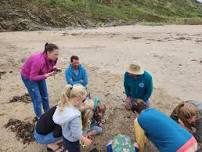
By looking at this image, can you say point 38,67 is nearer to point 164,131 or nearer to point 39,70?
point 39,70

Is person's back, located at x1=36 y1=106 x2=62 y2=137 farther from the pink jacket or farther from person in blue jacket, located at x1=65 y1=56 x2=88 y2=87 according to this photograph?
person in blue jacket, located at x1=65 y1=56 x2=88 y2=87

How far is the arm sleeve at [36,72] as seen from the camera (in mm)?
7207

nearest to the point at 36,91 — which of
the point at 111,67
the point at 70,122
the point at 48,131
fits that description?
the point at 48,131

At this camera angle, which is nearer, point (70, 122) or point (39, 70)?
point (70, 122)

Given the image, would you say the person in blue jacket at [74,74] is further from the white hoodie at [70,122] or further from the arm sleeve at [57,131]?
the white hoodie at [70,122]

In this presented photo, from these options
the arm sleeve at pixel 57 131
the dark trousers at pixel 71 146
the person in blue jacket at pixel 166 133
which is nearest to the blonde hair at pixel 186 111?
the person in blue jacket at pixel 166 133

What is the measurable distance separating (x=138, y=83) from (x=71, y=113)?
9.05 feet

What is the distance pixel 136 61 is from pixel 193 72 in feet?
7.59

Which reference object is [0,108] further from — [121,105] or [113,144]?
[113,144]

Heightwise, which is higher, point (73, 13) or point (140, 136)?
point (140, 136)

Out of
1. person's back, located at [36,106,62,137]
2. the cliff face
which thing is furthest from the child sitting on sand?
the cliff face

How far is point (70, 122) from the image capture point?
5777 mm

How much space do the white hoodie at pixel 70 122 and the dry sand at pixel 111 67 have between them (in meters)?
1.15

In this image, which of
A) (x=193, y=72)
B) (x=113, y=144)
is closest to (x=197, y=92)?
(x=193, y=72)
